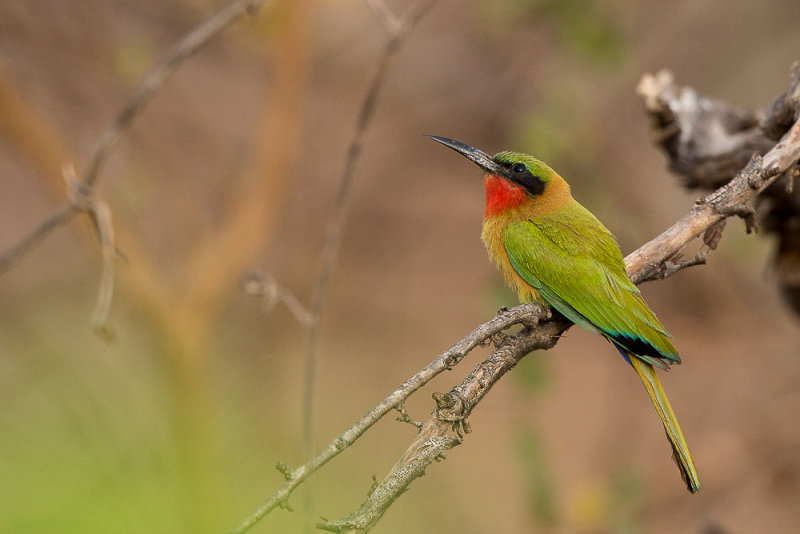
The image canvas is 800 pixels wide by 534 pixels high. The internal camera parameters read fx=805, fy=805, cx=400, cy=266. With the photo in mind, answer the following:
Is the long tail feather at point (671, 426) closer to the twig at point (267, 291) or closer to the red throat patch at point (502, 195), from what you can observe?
the red throat patch at point (502, 195)

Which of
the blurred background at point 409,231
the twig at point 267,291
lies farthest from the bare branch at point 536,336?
the blurred background at point 409,231

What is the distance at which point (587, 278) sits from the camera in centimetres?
221

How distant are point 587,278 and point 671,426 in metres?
0.46

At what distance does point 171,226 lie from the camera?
6.03 meters

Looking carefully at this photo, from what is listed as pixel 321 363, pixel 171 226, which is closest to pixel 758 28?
pixel 321 363

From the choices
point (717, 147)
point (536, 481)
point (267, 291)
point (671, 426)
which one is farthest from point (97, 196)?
point (536, 481)

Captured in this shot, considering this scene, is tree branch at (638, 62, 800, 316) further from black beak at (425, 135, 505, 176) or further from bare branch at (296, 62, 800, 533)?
bare branch at (296, 62, 800, 533)

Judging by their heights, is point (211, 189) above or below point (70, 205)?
above

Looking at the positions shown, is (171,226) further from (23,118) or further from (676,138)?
(676,138)

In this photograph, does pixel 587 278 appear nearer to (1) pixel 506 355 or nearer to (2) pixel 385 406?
(1) pixel 506 355

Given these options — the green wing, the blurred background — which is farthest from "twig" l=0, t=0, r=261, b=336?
the green wing

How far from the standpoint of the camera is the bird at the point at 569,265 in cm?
207

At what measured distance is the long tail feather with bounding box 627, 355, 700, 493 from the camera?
1.83 metres

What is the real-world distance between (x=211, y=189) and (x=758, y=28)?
14.5 feet
